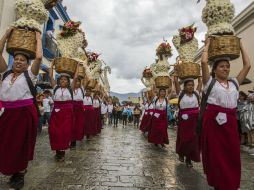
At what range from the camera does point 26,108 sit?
4.33m

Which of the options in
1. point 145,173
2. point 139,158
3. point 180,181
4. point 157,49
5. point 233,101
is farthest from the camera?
point 157,49

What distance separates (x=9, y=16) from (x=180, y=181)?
43.1 feet

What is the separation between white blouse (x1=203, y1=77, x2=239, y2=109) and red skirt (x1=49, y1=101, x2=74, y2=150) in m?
3.43

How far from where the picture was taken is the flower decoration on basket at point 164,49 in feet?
35.6

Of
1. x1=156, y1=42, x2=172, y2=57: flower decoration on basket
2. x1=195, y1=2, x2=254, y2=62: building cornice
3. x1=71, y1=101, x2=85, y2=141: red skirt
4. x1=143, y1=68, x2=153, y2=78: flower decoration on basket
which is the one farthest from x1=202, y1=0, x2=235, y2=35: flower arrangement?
Result: x1=195, y1=2, x2=254, y2=62: building cornice

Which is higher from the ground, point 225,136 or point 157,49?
point 157,49

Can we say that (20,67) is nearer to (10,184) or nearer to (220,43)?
(10,184)

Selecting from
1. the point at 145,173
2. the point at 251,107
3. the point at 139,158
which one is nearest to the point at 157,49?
the point at 251,107

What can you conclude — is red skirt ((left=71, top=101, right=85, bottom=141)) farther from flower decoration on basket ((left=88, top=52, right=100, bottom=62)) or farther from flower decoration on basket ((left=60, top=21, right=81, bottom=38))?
flower decoration on basket ((left=88, top=52, right=100, bottom=62))

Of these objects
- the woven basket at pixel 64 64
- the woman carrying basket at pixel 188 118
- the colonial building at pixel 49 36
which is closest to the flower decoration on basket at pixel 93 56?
the colonial building at pixel 49 36

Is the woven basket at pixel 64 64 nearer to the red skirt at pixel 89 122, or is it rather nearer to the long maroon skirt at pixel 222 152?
the long maroon skirt at pixel 222 152

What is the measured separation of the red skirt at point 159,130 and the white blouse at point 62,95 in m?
3.31

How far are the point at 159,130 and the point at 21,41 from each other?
5.84 m

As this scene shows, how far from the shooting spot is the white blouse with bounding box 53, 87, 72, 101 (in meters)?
6.87
